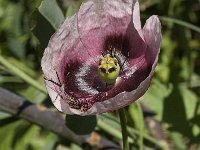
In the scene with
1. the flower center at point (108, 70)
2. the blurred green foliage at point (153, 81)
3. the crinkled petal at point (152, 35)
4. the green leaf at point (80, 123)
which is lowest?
the blurred green foliage at point (153, 81)

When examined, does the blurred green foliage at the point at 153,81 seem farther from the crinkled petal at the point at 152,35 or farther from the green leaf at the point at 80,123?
the crinkled petal at the point at 152,35

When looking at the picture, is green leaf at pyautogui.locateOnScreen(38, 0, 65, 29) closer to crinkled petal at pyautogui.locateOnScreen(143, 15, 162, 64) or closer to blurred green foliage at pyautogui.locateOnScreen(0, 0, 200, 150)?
blurred green foliage at pyautogui.locateOnScreen(0, 0, 200, 150)

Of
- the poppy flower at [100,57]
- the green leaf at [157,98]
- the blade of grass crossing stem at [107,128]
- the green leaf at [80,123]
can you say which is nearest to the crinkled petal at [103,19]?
the poppy flower at [100,57]

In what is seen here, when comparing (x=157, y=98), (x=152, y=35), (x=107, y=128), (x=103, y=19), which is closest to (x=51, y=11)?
(x=103, y=19)

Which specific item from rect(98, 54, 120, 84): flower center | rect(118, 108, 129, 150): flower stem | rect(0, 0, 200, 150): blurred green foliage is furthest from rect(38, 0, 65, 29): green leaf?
rect(118, 108, 129, 150): flower stem

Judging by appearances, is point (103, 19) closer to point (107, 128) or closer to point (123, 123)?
point (123, 123)

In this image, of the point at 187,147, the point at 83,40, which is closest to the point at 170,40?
the point at 187,147
